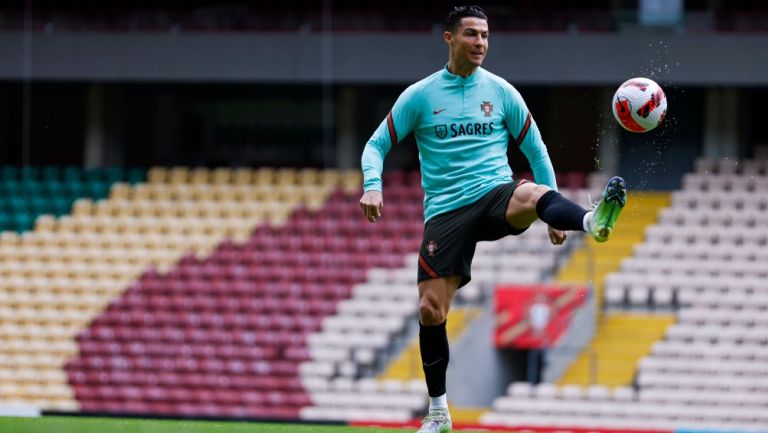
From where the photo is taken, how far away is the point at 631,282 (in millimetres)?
17609

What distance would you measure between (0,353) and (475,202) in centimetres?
1260

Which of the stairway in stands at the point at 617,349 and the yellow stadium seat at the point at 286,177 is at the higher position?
the yellow stadium seat at the point at 286,177

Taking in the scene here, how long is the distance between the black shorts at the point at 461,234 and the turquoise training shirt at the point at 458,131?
2.3 inches

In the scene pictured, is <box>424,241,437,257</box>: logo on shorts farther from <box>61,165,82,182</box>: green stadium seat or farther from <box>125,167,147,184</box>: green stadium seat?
<box>61,165,82,182</box>: green stadium seat

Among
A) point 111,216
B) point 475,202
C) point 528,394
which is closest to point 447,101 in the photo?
→ point 475,202

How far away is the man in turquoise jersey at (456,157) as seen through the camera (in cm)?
715

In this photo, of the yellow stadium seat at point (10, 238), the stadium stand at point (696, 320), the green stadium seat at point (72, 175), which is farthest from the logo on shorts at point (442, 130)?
the green stadium seat at point (72, 175)

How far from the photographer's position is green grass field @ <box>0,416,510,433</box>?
7.50m

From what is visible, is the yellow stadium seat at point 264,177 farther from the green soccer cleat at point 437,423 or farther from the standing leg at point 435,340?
the green soccer cleat at point 437,423

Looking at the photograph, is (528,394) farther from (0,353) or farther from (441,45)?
(0,353)

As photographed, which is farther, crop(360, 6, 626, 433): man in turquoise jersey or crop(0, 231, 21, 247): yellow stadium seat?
crop(0, 231, 21, 247): yellow stadium seat

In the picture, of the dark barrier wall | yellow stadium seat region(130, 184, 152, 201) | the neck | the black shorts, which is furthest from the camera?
yellow stadium seat region(130, 184, 152, 201)

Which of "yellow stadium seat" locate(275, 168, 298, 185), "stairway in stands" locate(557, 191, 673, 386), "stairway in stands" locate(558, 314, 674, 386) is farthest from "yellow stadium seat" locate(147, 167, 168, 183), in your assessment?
"stairway in stands" locate(558, 314, 674, 386)

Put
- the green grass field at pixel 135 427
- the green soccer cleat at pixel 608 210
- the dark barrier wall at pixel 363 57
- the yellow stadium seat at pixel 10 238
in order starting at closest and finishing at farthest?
→ the green soccer cleat at pixel 608 210, the green grass field at pixel 135 427, the dark barrier wall at pixel 363 57, the yellow stadium seat at pixel 10 238
